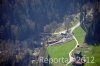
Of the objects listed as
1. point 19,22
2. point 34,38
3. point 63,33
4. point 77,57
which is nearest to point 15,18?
point 19,22

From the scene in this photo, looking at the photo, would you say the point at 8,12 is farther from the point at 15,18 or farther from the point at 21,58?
the point at 21,58

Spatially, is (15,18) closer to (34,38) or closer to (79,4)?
(34,38)

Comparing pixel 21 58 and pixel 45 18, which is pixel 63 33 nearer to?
pixel 45 18

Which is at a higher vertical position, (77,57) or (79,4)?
(79,4)

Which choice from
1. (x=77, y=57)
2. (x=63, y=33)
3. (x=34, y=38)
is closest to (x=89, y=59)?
(x=77, y=57)

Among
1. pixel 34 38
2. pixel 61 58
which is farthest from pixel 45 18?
pixel 61 58

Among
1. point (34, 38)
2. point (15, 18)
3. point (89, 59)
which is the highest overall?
point (15, 18)

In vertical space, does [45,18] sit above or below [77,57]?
above
